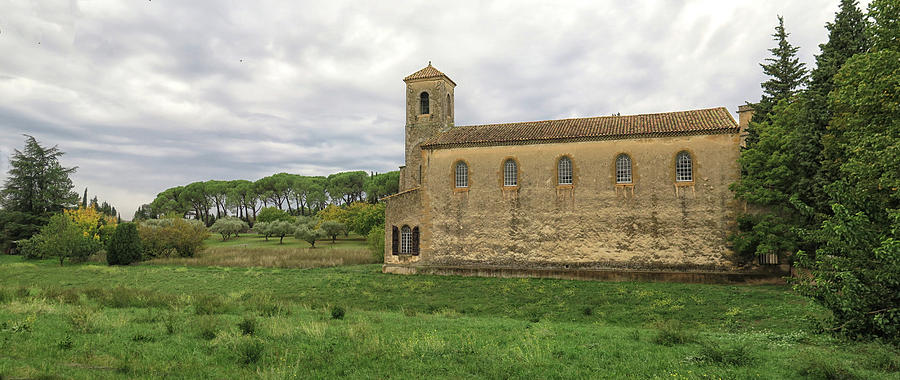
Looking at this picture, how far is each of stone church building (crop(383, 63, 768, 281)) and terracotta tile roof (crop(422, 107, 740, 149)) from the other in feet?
0.21

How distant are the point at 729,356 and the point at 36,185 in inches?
2329

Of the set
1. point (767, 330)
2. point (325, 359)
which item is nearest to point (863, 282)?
point (767, 330)

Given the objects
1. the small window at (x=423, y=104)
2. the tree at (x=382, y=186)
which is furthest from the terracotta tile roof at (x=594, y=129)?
the tree at (x=382, y=186)

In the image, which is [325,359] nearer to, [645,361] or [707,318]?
[645,361]

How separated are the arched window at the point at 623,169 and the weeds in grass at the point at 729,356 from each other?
17344mm

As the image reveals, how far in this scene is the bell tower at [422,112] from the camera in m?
32.3

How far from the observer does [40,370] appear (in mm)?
6938

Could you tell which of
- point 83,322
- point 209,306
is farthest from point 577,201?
point 83,322

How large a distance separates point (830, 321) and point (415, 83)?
90.6ft

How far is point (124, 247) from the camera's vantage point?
3506 centimetres

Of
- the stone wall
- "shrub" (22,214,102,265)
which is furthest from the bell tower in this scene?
"shrub" (22,214,102,265)

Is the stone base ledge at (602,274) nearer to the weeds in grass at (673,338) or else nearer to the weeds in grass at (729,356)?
the weeds in grass at (673,338)

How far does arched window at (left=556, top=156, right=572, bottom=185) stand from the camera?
2639 centimetres

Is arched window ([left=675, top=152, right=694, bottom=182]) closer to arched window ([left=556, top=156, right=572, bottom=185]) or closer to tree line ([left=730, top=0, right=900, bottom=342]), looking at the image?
tree line ([left=730, top=0, right=900, bottom=342])
